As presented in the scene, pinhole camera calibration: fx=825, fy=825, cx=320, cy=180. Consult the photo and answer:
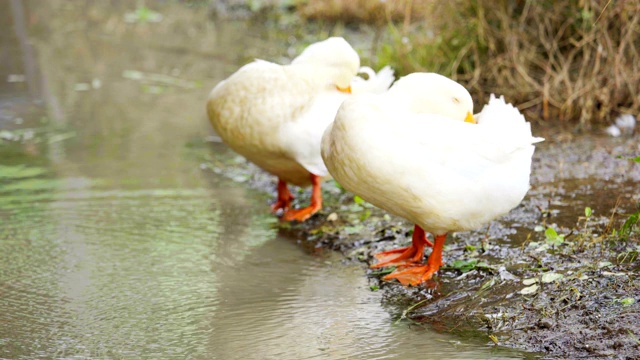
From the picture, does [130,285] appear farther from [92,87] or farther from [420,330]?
[92,87]

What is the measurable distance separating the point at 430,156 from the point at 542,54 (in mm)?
3955

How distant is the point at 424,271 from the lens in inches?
159

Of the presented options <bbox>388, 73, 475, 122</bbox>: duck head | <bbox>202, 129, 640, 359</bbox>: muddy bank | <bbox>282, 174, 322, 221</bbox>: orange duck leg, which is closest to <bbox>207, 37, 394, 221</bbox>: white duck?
<bbox>282, 174, 322, 221</bbox>: orange duck leg

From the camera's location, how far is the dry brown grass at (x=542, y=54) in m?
6.70

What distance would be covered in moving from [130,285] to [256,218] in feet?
→ 4.65

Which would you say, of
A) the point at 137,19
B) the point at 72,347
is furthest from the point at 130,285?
the point at 137,19

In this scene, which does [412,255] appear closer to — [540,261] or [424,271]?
[424,271]

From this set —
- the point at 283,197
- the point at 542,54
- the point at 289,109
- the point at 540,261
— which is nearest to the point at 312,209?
the point at 283,197

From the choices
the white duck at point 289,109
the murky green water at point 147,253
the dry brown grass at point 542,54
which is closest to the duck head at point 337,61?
the white duck at point 289,109

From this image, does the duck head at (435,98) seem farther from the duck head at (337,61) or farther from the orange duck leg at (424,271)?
the duck head at (337,61)

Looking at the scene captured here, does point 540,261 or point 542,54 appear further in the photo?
point 542,54

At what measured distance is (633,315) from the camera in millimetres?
3254

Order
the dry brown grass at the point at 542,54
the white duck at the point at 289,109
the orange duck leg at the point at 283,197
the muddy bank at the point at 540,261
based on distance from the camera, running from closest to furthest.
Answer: the muddy bank at the point at 540,261, the white duck at the point at 289,109, the orange duck leg at the point at 283,197, the dry brown grass at the point at 542,54

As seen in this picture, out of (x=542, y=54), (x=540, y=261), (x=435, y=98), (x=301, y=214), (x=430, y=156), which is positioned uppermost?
(x=435, y=98)
